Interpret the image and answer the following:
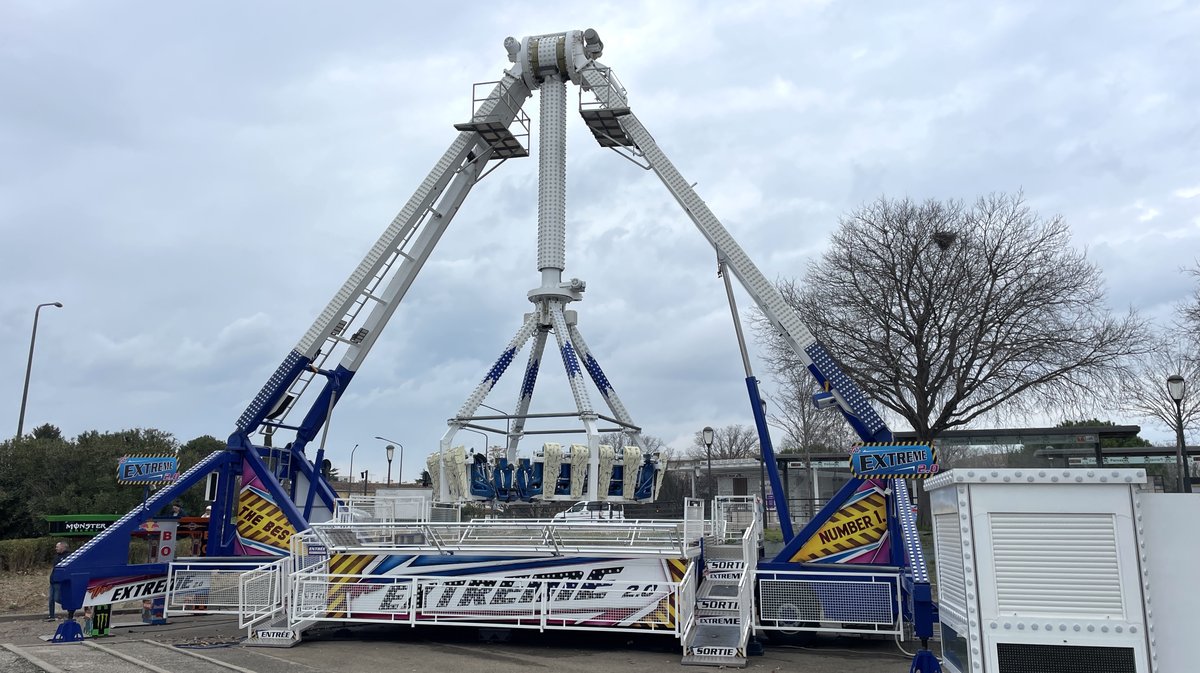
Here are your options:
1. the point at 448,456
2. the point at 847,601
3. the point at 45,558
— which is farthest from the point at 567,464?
the point at 45,558

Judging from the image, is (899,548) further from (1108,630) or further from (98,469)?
(98,469)

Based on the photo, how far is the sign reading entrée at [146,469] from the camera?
701 inches

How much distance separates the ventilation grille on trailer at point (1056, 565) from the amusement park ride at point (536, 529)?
2.11 metres

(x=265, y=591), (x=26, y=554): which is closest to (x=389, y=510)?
(x=265, y=591)

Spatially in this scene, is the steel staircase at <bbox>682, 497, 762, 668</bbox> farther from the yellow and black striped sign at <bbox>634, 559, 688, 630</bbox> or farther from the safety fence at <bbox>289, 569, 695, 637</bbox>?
the safety fence at <bbox>289, 569, 695, 637</bbox>

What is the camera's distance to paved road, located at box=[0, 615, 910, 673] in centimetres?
1184

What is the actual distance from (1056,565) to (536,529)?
9.68 meters

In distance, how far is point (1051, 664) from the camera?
6.15 m

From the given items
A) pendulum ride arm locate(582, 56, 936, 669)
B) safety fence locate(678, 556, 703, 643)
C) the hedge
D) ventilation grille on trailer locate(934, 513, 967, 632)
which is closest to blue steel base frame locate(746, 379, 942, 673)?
pendulum ride arm locate(582, 56, 936, 669)

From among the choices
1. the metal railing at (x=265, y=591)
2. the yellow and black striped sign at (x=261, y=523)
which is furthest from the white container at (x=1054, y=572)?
the yellow and black striped sign at (x=261, y=523)

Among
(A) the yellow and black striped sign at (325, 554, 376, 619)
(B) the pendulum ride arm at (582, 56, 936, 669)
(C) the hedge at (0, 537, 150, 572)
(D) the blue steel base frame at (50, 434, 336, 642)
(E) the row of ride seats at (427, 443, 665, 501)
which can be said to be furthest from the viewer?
(C) the hedge at (0, 537, 150, 572)

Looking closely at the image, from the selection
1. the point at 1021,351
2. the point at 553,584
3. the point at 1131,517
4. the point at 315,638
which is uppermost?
the point at 1021,351

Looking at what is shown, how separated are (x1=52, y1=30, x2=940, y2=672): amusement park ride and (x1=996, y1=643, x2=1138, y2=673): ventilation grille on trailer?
Result: 6.25 ft

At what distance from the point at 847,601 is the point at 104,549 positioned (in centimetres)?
1364
